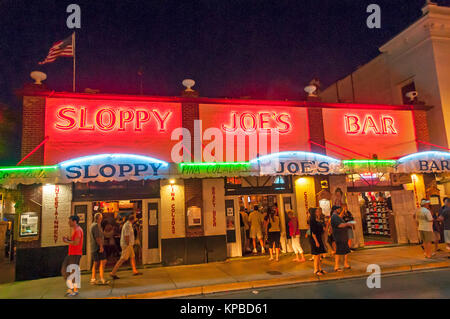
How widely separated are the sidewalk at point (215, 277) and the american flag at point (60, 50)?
25.1 ft

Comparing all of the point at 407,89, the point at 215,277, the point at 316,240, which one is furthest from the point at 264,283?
the point at 407,89

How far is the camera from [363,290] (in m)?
7.43

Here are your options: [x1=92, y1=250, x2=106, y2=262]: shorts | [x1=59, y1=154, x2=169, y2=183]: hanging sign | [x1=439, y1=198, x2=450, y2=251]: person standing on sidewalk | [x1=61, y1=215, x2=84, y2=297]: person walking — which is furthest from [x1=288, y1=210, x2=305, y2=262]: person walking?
[x1=61, y1=215, x2=84, y2=297]: person walking

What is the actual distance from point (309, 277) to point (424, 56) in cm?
1284

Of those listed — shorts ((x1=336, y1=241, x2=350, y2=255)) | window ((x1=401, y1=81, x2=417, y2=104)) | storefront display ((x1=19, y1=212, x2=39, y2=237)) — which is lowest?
shorts ((x1=336, y1=241, x2=350, y2=255))

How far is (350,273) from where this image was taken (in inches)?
362

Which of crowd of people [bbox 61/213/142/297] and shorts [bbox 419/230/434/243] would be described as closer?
crowd of people [bbox 61/213/142/297]

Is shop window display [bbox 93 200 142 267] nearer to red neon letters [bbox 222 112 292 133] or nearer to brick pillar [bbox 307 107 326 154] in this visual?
red neon letters [bbox 222 112 292 133]

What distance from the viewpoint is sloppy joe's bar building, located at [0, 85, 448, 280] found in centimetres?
1046

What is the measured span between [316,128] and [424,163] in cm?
435

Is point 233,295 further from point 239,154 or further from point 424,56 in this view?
point 424,56

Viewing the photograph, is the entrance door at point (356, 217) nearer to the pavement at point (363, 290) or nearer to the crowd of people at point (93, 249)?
the pavement at point (363, 290)

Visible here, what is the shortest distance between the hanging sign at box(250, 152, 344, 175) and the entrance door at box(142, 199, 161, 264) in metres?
3.97
